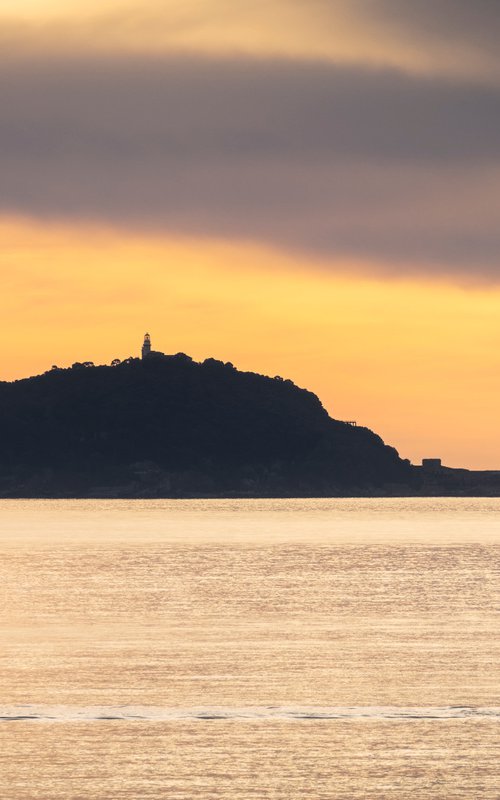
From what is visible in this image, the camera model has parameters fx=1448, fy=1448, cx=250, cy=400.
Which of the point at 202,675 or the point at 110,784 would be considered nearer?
the point at 110,784

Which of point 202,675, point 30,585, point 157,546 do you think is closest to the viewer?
point 202,675

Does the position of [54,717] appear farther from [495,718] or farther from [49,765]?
[495,718]

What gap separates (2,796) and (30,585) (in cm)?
5734

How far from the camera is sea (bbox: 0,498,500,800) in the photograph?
79.3 ft

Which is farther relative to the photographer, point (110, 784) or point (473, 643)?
point (473, 643)

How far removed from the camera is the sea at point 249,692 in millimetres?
24156

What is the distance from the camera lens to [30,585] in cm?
7925

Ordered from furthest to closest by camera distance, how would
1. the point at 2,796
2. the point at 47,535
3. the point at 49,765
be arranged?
1. the point at 47,535
2. the point at 49,765
3. the point at 2,796

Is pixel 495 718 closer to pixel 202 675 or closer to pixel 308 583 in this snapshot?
pixel 202 675

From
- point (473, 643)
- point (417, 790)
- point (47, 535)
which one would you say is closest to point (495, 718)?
point (417, 790)

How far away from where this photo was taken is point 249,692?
33.6 metres

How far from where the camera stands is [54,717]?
30141 mm

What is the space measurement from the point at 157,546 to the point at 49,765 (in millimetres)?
126688

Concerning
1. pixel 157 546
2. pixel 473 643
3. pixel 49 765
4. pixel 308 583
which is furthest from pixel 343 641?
pixel 157 546
